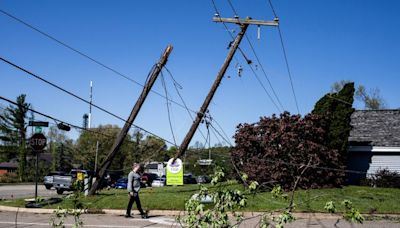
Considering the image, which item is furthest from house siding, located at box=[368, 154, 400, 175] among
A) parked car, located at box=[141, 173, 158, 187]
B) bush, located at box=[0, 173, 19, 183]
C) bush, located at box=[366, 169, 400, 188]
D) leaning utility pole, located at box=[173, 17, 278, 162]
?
bush, located at box=[0, 173, 19, 183]

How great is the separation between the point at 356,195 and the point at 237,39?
8047 mm

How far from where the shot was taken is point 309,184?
70.5ft

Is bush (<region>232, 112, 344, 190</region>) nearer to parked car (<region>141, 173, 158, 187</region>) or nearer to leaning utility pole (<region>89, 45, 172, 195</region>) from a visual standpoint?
leaning utility pole (<region>89, 45, 172, 195</region>)

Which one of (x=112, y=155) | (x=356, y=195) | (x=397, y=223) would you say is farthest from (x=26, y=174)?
(x=397, y=223)

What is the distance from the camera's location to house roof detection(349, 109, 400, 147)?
25562mm

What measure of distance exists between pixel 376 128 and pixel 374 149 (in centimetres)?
284

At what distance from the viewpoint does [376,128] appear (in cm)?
2738

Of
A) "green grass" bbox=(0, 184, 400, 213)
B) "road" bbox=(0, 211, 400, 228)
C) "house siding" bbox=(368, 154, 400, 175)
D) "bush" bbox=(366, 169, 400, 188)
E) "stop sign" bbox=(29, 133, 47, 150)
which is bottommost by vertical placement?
"road" bbox=(0, 211, 400, 228)

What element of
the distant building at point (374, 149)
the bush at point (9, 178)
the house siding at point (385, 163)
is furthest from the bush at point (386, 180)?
the bush at point (9, 178)

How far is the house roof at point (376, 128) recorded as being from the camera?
2556 centimetres

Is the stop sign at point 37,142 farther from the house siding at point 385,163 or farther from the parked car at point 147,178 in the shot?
the parked car at point 147,178

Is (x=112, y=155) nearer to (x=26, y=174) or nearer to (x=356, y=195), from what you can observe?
(x=356, y=195)

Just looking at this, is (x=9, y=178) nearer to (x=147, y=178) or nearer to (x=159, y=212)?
(x=147, y=178)

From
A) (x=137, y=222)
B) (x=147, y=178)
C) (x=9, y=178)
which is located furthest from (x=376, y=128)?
(x=9, y=178)
